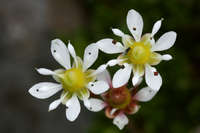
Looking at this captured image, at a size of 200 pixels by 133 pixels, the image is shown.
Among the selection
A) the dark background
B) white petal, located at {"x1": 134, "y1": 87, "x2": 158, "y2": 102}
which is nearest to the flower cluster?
white petal, located at {"x1": 134, "y1": 87, "x2": 158, "y2": 102}

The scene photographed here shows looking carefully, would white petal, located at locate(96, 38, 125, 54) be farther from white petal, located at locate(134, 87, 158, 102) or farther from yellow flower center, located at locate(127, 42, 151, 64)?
white petal, located at locate(134, 87, 158, 102)

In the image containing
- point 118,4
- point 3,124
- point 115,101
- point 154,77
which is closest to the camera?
point 154,77

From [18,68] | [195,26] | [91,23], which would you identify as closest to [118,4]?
[91,23]

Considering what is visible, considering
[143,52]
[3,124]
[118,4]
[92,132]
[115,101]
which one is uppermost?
[118,4]

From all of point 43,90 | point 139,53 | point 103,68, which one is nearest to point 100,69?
point 103,68

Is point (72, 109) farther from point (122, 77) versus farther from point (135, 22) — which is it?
point (135, 22)

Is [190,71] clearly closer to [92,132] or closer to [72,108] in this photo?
[92,132]
